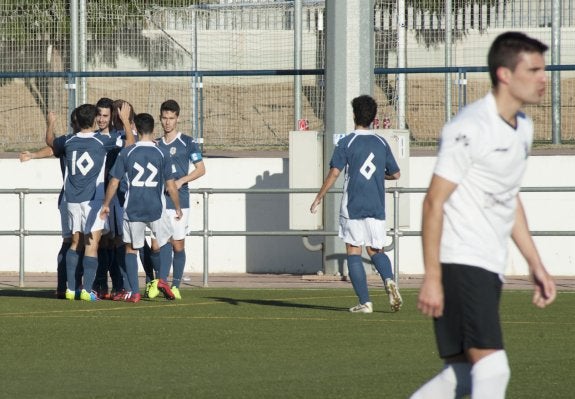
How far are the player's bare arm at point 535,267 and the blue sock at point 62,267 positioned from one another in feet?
27.4

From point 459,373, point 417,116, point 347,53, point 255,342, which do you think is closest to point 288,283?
point 347,53

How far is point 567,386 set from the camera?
8.28 metres

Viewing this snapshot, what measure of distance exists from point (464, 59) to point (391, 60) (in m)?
1.09

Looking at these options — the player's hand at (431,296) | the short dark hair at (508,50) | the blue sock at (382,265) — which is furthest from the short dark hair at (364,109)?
the player's hand at (431,296)

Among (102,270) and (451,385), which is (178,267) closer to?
(102,270)

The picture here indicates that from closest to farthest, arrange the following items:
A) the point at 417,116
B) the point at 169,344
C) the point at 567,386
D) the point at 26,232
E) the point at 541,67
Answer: the point at 541,67 < the point at 567,386 < the point at 169,344 < the point at 26,232 < the point at 417,116

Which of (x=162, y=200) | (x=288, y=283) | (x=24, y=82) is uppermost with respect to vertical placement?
→ (x=24, y=82)

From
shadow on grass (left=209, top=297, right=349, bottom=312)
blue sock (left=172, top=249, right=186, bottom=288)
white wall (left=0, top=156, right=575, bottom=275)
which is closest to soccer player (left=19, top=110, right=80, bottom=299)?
blue sock (left=172, top=249, right=186, bottom=288)

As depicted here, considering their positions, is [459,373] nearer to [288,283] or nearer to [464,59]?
[288,283]

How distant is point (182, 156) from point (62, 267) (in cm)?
163

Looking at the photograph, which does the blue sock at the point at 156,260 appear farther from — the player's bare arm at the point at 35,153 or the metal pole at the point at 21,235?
the metal pole at the point at 21,235

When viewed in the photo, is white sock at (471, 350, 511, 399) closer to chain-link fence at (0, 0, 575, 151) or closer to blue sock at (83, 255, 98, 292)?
blue sock at (83, 255, 98, 292)

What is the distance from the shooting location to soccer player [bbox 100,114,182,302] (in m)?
12.9

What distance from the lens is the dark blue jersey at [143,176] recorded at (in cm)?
1295
